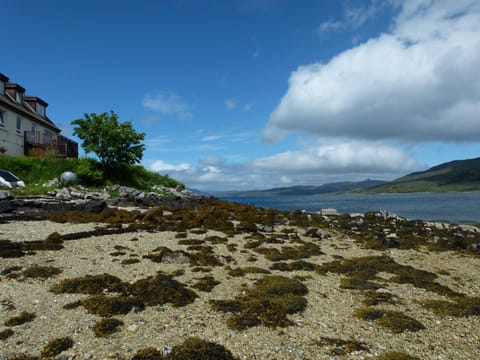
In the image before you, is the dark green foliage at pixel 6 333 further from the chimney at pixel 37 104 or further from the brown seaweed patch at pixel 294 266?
the chimney at pixel 37 104

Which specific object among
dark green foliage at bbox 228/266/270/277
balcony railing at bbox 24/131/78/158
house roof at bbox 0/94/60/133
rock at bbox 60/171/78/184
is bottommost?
dark green foliage at bbox 228/266/270/277

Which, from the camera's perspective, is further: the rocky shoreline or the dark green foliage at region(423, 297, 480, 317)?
the dark green foliage at region(423, 297, 480, 317)

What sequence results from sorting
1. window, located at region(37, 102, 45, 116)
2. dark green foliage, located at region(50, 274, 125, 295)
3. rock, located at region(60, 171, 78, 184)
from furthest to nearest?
window, located at region(37, 102, 45, 116) → rock, located at region(60, 171, 78, 184) → dark green foliage, located at region(50, 274, 125, 295)

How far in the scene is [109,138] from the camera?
45.1m

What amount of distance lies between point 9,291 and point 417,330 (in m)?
12.2

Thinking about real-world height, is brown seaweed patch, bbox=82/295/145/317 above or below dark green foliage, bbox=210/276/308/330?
above

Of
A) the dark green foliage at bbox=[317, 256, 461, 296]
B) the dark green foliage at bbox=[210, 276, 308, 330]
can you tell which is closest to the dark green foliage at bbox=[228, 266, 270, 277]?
the dark green foliage at bbox=[210, 276, 308, 330]

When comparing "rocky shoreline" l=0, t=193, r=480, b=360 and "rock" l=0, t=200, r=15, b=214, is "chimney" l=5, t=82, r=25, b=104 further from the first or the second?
"rocky shoreline" l=0, t=193, r=480, b=360

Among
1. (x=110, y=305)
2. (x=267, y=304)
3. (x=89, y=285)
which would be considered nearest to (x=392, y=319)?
(x=267, y=304)

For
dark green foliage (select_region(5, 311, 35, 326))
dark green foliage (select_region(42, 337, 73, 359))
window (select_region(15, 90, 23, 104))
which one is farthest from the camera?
window (select_region(15, 90, 23, 104))

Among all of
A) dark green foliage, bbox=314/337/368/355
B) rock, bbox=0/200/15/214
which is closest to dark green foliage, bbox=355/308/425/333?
dark green foliage, bbox=314/337/368/355

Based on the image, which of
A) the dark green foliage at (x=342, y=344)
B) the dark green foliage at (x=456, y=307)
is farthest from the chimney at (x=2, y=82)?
the dark green foliage at (x=456, y=307)

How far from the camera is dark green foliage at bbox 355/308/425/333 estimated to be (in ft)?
27.8

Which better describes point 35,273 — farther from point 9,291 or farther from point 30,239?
point 30,239
